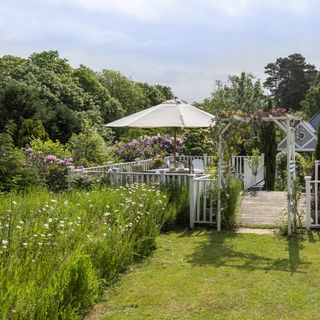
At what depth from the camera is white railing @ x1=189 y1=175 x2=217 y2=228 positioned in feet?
29.1

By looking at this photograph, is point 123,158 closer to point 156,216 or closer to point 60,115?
point 60,115

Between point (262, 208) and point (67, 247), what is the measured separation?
6.70 m

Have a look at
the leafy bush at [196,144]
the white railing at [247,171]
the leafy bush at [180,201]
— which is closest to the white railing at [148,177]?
the leafy bush at [180,201]

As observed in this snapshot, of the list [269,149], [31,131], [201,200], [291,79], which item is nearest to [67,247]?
[201,200]

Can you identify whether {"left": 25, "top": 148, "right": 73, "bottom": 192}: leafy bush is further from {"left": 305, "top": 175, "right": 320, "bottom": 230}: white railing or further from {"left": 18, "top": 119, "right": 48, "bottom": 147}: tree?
{"left": 18, "top": 119, "right": 48, "bottom": 147}: tree

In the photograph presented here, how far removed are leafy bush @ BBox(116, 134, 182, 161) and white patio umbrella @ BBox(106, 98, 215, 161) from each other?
20.5 ft

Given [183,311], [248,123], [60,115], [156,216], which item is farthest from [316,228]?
[60,115]

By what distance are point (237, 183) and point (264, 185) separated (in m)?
7.58

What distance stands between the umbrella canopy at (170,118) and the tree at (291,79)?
55.0 meters

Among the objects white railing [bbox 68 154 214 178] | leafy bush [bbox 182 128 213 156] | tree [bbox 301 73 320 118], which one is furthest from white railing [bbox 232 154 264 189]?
tree [bbox 301 73 320 118]

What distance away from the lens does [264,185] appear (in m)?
16.5

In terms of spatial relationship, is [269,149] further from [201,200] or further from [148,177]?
[201,200]

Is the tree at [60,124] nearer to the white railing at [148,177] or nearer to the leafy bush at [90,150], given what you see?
the leafy bush at [90,150]

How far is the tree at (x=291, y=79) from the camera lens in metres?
64.1
